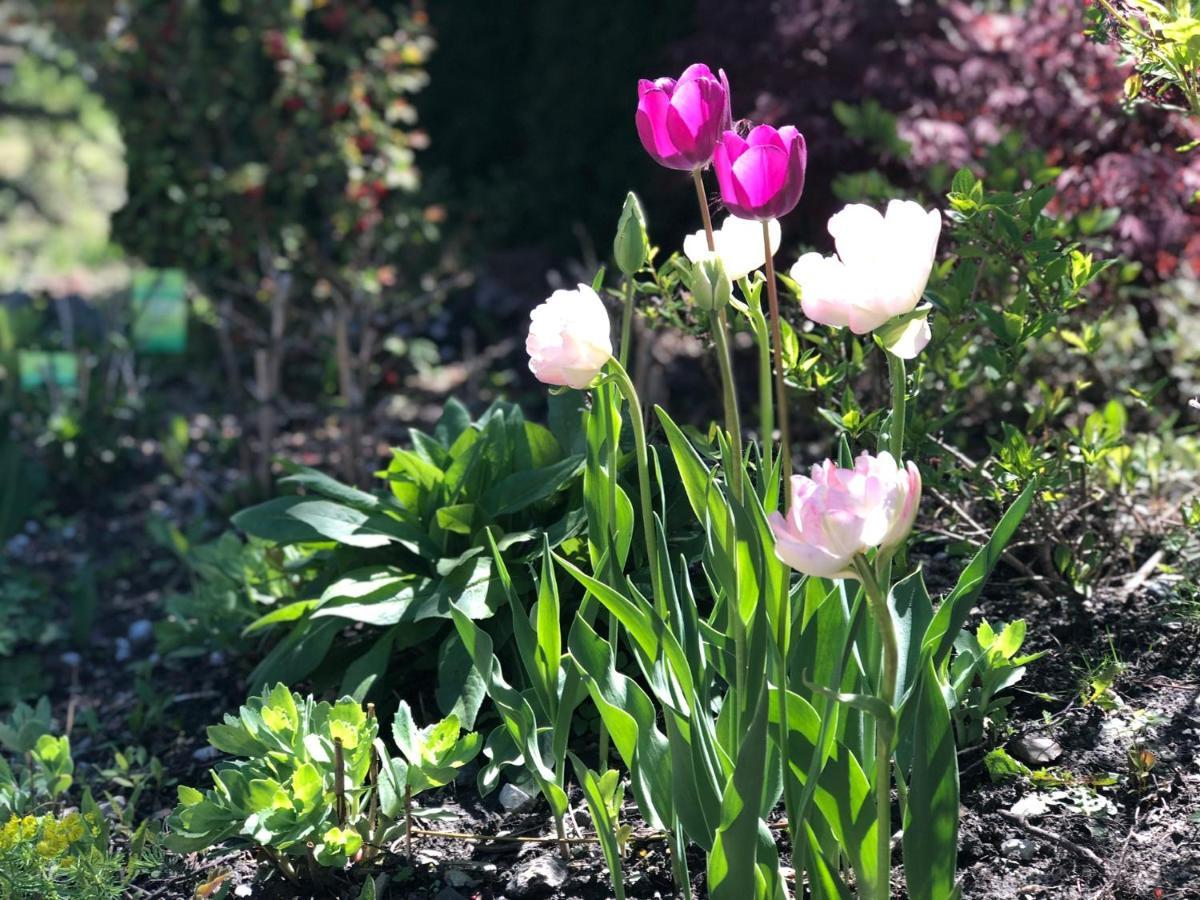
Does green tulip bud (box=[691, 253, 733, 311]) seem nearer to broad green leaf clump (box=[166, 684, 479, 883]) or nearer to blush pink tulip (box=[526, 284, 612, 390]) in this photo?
blush pink tulip (box=[526, 284, 612, 390])

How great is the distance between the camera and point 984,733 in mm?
2135

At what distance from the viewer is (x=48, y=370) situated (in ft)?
14.3

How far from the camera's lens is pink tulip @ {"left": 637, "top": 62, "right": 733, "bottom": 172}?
1.53 metres

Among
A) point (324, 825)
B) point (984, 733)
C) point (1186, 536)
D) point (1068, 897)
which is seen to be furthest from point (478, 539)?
point (1186, 536)

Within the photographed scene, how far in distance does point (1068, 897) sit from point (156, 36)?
4333 millimetres

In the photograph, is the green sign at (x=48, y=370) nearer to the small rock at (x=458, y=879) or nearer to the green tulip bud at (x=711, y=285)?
the small rock at (x=458, y=879)

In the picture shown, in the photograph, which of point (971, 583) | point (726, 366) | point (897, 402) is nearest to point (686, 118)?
point (726, 366)

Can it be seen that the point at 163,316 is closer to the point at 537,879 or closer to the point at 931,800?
the point at 537,879

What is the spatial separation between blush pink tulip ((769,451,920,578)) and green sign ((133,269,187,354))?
3986mm

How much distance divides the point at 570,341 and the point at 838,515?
40cm

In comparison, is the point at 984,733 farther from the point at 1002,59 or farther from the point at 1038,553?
the point at 1002,59

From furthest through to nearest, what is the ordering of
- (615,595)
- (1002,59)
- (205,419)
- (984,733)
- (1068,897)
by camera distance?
(205,419) → (1002,59) → (984,733) → (1068,897) → (615,595)

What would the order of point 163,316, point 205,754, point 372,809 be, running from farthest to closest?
point 163,316 → point 205,754 → point 372,809

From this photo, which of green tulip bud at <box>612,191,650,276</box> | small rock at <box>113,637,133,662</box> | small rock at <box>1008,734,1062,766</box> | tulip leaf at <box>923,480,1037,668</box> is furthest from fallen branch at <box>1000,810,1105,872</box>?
A: small rock at <box>113,637,133,662</box>
